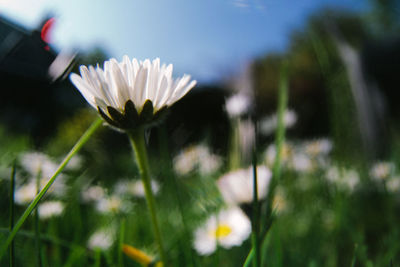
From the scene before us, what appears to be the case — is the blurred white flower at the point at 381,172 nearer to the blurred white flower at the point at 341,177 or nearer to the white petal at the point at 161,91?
the blurred white flower at the point at 341,177

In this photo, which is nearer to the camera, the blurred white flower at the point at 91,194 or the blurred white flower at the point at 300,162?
the blurred white flower at the point at 91,194

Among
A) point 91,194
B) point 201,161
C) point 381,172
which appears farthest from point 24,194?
point 381,172

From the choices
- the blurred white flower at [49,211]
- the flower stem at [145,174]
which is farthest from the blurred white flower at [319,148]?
the flower stem at [145,174]

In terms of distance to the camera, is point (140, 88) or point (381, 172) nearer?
point (140, 88)

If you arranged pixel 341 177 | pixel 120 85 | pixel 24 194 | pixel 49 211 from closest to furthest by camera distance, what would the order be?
pixel 120 85 → pixel 341 177 → pixel 49 211 → pixel 24 194

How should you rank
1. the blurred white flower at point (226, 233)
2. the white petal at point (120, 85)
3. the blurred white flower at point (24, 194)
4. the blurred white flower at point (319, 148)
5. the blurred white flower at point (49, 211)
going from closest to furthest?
the white petal at point (120, 85)
the blurred white flower at point (226, 233)
the blurred white flower at point (49, 211)
the blurred white flower at point (24, 194)
the blurred white flower at point (319, 148)

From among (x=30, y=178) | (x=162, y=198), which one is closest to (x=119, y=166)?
(x=30, y=178)

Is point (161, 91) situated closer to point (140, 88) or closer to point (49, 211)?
point (140, 88)

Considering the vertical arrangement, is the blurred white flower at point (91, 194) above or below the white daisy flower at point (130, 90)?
above
